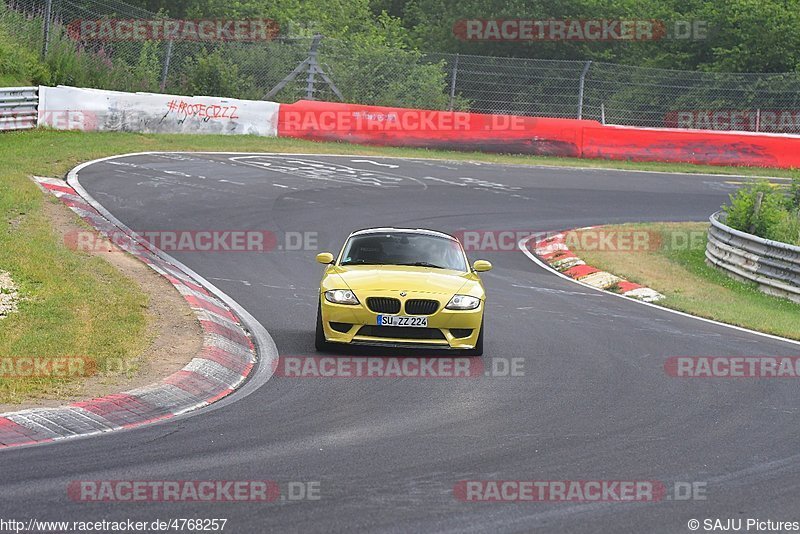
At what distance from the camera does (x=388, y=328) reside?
1152 centimetres

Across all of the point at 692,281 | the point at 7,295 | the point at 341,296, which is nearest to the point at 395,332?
the point at 341,296

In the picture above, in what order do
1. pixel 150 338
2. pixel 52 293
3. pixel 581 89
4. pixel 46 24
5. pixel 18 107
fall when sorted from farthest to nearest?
pixel 581 89 → pixel 46 24 → pixel 18 107 → pixel 52 293 → pixel 150 338

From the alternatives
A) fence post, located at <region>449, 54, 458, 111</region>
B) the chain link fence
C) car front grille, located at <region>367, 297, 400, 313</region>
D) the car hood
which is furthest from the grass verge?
fence post, located at <region>449, 54, 458, 111</region>

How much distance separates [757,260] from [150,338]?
1144 centimetres

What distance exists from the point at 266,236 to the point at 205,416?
11.1 m

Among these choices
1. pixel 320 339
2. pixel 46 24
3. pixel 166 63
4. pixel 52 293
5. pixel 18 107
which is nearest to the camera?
pixel 320 339

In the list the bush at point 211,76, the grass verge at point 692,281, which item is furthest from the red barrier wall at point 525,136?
the grass verge at point 692,281

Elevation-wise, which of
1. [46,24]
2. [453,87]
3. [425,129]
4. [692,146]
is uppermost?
[46,24]

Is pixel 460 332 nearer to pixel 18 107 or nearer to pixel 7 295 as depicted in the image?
pixel 7 295

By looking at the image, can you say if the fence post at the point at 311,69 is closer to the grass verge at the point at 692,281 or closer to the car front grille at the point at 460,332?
the grass verge at the point at 692,281

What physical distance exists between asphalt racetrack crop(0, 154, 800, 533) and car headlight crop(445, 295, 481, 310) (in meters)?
0.58

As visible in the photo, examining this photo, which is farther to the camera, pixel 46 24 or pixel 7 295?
pixel 46 24

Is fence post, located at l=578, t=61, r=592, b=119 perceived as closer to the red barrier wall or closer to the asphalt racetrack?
the red barrier wall

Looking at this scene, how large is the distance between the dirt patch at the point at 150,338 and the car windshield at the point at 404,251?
190 centimetres
